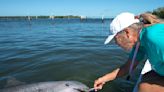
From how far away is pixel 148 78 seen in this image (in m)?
4.10

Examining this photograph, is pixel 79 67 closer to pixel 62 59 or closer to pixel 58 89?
pixel 62 59

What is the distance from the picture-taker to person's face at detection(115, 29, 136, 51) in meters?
3.82

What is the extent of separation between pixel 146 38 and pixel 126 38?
0.52 metres

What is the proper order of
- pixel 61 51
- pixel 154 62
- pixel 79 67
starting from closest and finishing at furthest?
pixel 154 62, pixel 79 67, pixel 61 51

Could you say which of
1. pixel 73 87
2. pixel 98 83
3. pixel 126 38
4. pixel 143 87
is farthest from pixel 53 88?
pixel 126 38

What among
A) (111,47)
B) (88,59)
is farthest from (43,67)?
(111,47)

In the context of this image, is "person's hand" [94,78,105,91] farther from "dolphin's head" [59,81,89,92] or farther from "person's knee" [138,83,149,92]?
"person's knee" [138,83,149,92]

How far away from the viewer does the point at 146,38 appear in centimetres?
341

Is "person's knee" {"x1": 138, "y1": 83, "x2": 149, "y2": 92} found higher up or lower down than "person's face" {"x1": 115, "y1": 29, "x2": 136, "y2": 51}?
lower down

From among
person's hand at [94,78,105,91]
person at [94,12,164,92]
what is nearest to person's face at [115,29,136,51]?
person at [94,12,164,92]

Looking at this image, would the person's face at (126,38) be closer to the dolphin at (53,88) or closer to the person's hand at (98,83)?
the person's hand at (98,83)

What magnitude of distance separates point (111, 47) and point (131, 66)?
9.01 metres

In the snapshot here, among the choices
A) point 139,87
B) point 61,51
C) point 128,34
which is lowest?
point 61,51

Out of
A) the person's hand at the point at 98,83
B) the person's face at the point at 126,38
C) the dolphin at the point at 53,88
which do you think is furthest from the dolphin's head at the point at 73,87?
the person's face at the point at 126,38
